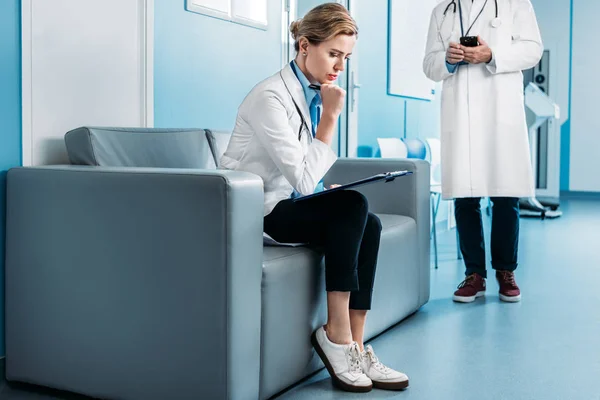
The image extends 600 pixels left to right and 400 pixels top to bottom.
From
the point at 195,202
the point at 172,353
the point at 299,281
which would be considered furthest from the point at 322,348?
the point at 195,202

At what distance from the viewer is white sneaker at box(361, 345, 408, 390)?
209 centimetres

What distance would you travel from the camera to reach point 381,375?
2115mm

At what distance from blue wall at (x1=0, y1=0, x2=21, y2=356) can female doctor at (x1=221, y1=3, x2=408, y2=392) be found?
0.60 m

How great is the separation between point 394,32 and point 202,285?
3.73 metres

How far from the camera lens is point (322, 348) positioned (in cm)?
212

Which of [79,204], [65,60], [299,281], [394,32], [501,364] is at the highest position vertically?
[394,32]

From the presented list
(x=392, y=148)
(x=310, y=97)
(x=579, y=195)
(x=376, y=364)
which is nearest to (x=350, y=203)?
(x=310, y=97)

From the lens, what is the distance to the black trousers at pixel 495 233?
3277mm

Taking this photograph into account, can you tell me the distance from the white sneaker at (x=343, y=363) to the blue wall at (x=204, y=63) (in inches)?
43.0

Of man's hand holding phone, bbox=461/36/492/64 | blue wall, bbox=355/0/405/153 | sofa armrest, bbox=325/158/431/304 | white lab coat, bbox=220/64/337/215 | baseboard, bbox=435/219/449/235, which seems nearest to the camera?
white lab coat, bbox=220/64/337/215

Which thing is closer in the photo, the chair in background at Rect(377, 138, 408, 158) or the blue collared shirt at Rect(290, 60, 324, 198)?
the blue collared shirt at Rect(290, 60, 324, 198)

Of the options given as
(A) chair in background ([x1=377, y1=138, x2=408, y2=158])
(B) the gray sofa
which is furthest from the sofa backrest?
(A) chair in background ([x1=377, y1=138, x2=408, y2=158])

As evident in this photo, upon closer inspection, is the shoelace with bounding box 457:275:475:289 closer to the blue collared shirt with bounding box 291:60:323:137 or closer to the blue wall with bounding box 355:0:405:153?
the blue collared shirt with bounding box 291:60:323:137

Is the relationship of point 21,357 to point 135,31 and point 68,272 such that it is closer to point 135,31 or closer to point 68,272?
point 68,272
